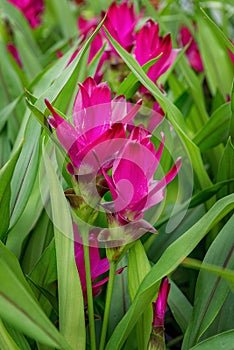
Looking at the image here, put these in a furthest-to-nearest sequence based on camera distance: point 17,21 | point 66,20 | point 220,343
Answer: point 66,20 < point 17,21 < point 220,343

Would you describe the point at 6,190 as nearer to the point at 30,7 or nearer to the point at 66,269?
the point at 66,269

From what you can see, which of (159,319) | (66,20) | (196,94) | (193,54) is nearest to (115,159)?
(159,319)

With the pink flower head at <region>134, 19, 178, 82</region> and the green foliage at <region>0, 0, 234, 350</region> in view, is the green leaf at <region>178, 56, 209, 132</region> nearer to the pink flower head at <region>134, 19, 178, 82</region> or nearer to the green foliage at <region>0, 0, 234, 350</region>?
the green foliage at <region>0, 0, 234, 350</region>

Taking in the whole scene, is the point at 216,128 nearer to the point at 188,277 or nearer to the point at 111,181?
the point at 188,277

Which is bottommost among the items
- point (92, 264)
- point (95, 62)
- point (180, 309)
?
point (180, 309)

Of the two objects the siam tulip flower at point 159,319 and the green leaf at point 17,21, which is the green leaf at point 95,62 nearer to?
the siam tulip flower at point 159,319

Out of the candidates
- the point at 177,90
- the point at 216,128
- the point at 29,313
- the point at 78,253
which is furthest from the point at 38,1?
the point at 29,313
